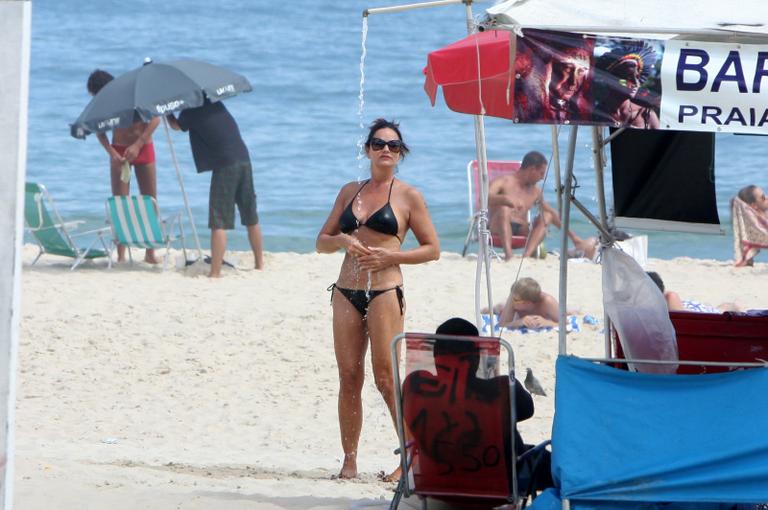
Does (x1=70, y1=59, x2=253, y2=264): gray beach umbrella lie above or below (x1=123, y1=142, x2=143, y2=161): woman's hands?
above

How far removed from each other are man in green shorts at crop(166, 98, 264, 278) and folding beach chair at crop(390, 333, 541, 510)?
5.95 metres

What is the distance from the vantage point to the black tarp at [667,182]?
4742mm

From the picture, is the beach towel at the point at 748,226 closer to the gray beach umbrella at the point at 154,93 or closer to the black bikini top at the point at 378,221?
the gray beach umbrella at the point at 154,93

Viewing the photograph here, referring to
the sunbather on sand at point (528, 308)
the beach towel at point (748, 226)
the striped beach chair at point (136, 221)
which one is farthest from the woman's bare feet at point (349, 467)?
the beach towel at point (748, 226)

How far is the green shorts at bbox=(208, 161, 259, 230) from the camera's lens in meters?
9.79

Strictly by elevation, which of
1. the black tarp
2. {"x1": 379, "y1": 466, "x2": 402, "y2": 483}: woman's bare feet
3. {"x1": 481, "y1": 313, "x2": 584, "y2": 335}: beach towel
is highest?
the black tarp

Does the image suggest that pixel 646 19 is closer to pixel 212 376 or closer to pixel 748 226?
pixel 212 376

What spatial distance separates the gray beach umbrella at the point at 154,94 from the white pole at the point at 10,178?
689 centimetres

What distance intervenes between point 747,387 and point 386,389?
5.21ft

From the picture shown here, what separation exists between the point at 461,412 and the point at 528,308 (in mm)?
4330

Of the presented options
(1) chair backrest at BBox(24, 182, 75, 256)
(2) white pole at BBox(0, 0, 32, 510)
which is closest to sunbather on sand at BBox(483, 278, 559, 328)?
(1) chair backrest at BBox(24, 182, 75, 256)

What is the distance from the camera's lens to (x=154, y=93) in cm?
972

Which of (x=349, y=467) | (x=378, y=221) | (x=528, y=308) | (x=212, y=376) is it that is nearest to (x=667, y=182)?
(x=378, y=221)

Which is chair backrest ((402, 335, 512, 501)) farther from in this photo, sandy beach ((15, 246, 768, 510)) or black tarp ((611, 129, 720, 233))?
black tarp ((611, 129, 720, 233))
